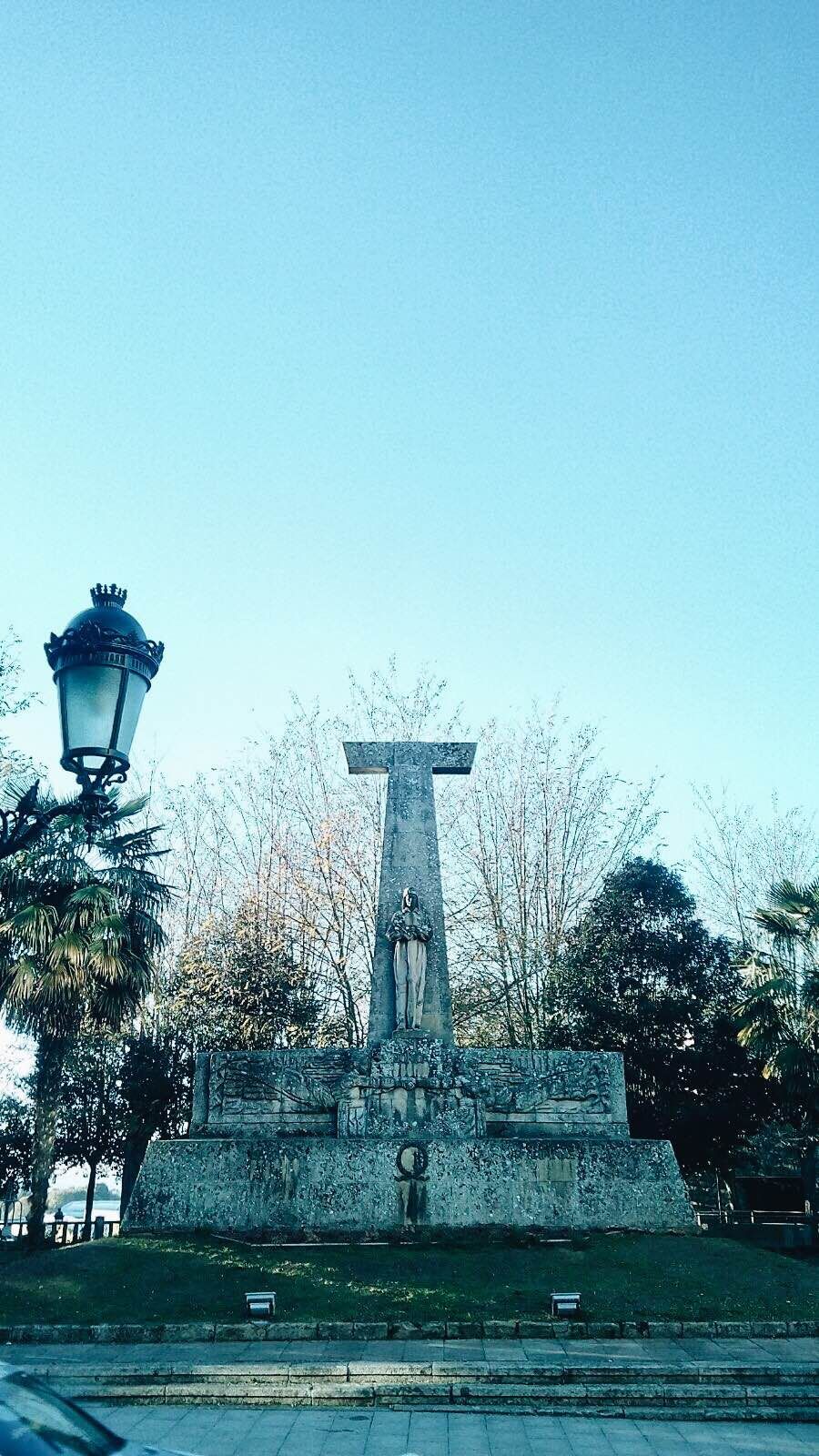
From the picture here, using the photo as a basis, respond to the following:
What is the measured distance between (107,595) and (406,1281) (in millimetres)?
8405

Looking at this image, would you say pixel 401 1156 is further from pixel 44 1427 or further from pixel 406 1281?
pixel 44 1427

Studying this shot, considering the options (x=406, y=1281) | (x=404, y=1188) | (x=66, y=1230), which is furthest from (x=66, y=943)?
(x=66, y=1230)

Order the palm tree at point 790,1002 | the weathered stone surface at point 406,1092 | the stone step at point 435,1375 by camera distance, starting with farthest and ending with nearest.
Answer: the palm tree at point 790,1002
the weathered stone surface at point 406,1092
the stone step at point 435,1375

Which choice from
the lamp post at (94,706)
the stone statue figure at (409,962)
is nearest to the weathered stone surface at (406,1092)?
the stone statue figure at (409,962)

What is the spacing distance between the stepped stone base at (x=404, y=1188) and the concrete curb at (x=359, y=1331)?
4.14m

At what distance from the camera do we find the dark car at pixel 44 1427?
3273 millimetres

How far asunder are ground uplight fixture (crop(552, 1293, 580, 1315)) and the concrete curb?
0.11 metres

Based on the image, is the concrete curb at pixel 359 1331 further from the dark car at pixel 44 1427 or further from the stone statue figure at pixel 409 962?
the stone statue figure at pixel 409 962

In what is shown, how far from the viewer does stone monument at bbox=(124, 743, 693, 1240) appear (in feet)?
43.9

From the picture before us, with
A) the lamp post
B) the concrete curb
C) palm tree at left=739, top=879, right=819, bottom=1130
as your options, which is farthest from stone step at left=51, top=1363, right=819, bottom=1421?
palm tree at left=739, top=879, right=819, bottom=1130

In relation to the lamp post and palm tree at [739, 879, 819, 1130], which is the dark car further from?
palm tree at [739, 879, 819, 1130]

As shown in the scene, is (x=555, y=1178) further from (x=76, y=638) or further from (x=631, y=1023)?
(x=76, y=638)

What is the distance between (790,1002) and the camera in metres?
19.6

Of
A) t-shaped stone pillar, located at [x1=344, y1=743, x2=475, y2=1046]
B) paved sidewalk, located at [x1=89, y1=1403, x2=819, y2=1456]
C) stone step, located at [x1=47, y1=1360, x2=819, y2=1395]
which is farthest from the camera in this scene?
t-shaped stone pillar, located at [x1=344, y1=743, x2=475, y2=1046]
